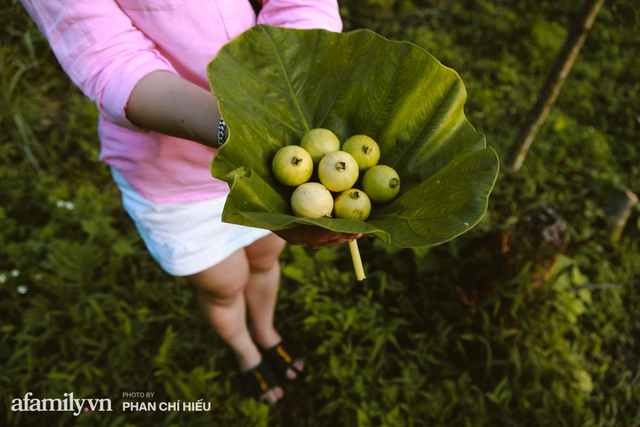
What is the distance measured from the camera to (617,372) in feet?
8.59

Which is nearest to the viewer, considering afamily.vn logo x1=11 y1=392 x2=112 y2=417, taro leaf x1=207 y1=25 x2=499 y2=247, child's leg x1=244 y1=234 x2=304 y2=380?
taro leaf x1=207 y1=25 x2=499 y2=247

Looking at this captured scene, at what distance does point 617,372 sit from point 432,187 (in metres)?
2.51

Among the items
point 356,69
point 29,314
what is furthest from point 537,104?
point 29,314

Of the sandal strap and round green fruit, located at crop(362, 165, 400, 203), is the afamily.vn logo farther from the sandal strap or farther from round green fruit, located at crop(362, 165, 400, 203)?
round green fruit, located at crop(362, 165, 400, 203)

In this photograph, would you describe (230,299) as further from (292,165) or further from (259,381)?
(292,165)

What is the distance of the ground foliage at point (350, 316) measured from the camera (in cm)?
240

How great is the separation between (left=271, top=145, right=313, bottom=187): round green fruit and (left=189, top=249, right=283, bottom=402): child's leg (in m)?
0.83

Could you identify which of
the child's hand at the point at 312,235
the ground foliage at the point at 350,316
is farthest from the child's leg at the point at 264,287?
the child's hand at the point at 312,235

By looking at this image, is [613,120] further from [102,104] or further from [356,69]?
[102,104]

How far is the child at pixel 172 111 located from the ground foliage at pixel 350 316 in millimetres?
788

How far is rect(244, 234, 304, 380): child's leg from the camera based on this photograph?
200 cm

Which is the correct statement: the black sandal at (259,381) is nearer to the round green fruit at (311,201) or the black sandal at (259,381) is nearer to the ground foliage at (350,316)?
the ground foliage at (350,316)

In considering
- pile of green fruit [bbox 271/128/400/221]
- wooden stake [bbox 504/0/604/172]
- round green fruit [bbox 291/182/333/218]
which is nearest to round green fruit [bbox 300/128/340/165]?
pile of green fruit [bbox 271/128/400/221]

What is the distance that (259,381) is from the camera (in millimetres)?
2502
